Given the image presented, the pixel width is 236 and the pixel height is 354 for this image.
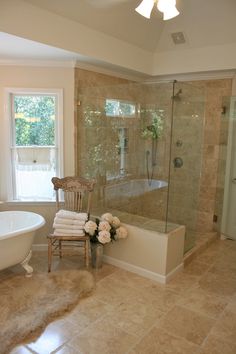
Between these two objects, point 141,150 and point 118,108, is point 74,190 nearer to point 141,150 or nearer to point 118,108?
point 141,150

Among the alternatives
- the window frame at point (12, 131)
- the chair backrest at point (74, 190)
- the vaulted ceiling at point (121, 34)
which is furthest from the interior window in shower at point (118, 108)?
the chair backrest at point (74, 190)

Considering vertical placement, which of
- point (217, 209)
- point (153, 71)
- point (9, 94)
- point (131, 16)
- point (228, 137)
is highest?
point (131, 16)

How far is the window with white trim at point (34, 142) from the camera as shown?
3.74 metres

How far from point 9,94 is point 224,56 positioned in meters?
2.80

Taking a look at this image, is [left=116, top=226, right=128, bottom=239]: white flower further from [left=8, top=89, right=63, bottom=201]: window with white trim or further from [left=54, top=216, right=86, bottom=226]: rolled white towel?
[left=8, top=89, right=63, bottom=201]: window with white trim

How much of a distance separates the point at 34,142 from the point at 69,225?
1.28 meters

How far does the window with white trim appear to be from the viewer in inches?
147

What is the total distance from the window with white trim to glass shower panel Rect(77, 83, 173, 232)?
1.05 ft

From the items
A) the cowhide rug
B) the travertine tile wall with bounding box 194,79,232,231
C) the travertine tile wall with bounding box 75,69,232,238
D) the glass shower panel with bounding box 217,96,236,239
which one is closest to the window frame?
the travertine tile wall with bounding box 75,69,232,238

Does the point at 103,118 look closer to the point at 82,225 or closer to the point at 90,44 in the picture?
the point at 90,44

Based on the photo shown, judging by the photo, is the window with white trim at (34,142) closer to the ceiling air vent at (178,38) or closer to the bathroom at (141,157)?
the bathroom at (141,157)

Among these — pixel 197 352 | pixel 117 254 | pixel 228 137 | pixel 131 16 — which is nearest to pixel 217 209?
pixel 228 137

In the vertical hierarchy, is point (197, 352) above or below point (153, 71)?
below

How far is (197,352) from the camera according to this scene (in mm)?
2145
